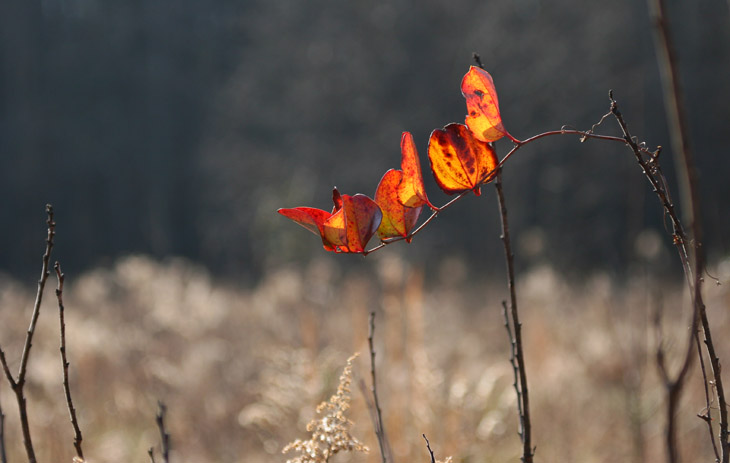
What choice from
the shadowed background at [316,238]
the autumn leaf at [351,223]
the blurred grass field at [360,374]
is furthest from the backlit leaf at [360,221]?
the blurred grass field at [360,374]

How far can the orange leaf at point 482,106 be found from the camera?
0.40 m

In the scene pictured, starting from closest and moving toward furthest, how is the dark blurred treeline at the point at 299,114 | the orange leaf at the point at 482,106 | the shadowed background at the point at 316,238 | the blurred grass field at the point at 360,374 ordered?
the orange leaf at the point at 482,106, the blurred grass field at the point at 360,374, the shadowed background at the point at 316,238, the dark blurred treeline at the point at 299,114

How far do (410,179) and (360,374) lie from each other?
1.41m

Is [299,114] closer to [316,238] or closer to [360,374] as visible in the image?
[316,238]

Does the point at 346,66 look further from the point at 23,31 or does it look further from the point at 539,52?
the point at 23,31

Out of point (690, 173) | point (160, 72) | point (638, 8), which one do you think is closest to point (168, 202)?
point (160, 72)

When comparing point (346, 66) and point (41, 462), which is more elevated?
point (346, 66)


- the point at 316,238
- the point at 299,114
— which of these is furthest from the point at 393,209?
the point at 299,114

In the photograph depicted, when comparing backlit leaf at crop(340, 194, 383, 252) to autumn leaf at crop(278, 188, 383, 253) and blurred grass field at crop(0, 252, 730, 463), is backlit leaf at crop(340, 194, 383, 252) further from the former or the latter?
blurred grass field at crop(0, 252, 730, 463)

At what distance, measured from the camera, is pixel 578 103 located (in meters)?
8.48

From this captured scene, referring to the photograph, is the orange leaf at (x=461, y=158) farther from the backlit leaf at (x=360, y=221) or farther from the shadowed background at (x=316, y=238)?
the shadowed background at (x=316, y=238)

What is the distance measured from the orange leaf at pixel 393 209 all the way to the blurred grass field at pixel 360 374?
1.20 ft

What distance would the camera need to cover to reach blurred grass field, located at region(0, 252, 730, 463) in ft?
4.64

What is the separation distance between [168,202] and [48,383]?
10665mm
